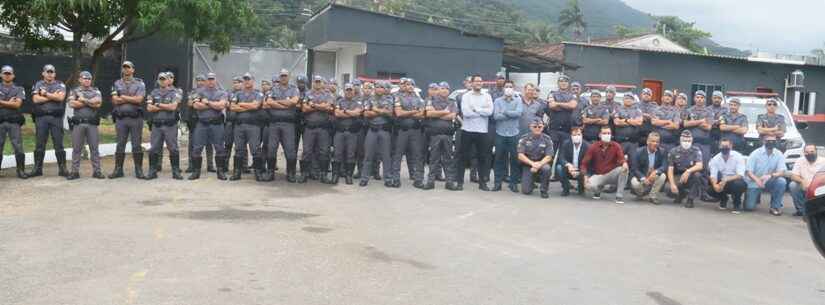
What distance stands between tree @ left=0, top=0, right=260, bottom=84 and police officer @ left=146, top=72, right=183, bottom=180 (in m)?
4.29

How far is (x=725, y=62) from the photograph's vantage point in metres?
33.6

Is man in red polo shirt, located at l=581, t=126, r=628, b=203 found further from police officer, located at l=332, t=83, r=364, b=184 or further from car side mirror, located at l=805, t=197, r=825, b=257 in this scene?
car side mirror, located at l=805, t=197, r=825, b=257

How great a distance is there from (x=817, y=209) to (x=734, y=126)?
356 inches

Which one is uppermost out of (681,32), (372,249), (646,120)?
(681,32)

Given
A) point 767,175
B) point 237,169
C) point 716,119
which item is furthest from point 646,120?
point 237,169

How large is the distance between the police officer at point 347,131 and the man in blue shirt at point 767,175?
6.22 meters

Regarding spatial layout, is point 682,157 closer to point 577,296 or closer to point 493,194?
point 493,194

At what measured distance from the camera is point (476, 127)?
43.9 ft

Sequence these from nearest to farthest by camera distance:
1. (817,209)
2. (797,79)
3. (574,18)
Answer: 1. (817,209)
2. (797,79)
3. (574,18)

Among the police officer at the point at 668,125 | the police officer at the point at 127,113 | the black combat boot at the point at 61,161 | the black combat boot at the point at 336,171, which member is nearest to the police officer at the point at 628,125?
the police officer at the point at 668,125

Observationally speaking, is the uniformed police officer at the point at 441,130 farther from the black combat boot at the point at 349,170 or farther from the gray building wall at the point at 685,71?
the gray building wall at the point at 685,71

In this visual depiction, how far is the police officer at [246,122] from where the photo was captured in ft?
42.8

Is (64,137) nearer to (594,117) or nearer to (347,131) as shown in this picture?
(347,131)

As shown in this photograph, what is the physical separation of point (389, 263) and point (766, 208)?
8.22 meters
